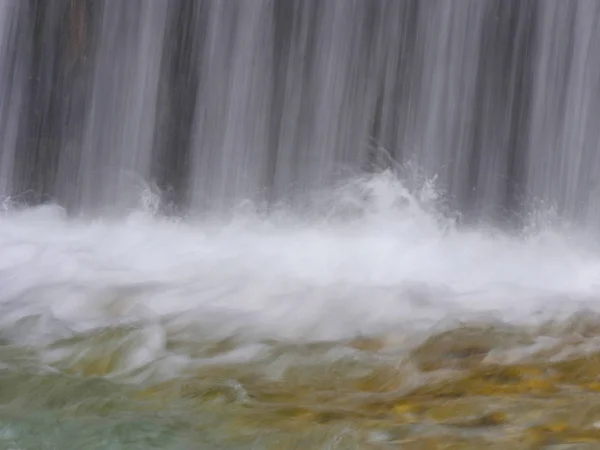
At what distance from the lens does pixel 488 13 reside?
7176 mm

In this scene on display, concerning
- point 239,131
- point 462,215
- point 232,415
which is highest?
point 239,131

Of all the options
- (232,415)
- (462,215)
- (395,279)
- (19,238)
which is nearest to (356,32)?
(462,215)

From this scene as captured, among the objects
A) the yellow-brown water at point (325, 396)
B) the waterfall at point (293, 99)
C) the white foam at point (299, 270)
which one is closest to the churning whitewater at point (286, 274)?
the white foam at point (299, 270)

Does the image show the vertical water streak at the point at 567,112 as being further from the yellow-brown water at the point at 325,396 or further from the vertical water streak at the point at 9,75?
the vertical water streak at the point at 9,75

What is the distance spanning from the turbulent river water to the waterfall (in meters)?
0.35

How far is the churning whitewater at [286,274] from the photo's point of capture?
182 inches

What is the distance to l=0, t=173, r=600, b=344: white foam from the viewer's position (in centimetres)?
484

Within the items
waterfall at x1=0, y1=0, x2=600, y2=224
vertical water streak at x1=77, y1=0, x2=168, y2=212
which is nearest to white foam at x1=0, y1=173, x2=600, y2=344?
waterfall at x1=0, y1=0, x2=600, y2=224

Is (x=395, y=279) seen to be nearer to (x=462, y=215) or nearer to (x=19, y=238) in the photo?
(x=462, y=215)

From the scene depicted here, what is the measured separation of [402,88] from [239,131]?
147cm

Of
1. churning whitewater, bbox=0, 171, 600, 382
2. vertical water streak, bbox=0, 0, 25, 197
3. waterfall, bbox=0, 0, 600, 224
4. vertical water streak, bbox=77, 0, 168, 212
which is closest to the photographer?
churning whitewater, bbox=0, 171, 600, 382

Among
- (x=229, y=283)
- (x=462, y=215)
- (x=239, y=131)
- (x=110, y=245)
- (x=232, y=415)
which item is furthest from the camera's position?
(x=239, y=131)

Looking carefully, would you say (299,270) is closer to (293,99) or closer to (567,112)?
(293,99)

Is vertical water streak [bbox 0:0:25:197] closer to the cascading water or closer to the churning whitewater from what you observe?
the cascading water
